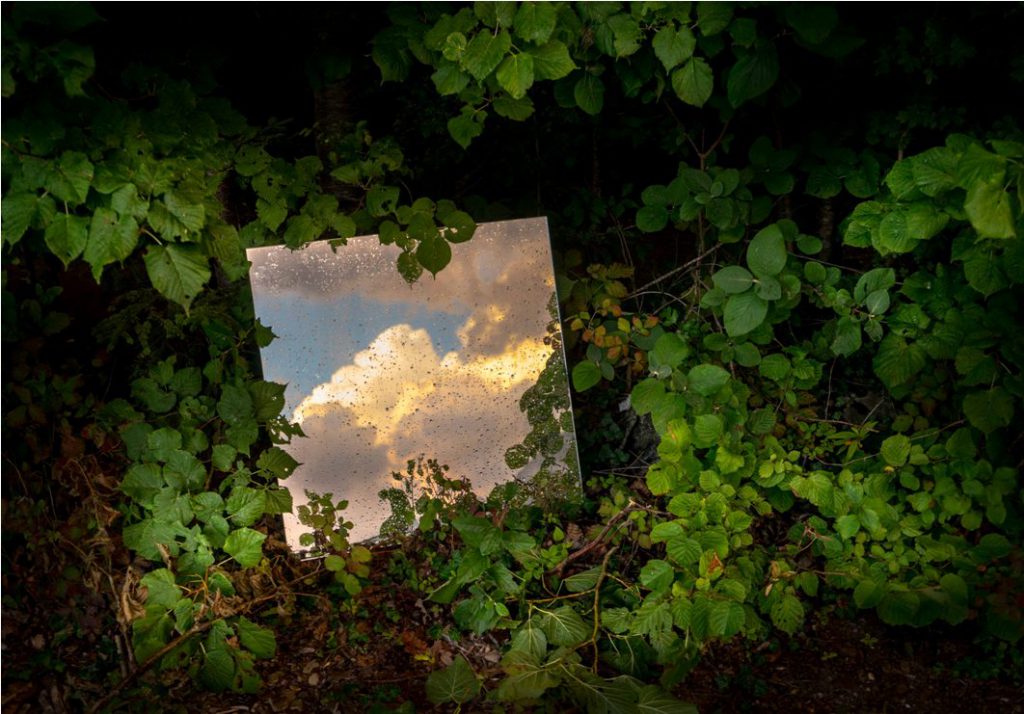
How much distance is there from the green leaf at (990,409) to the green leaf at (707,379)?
31.6 inches

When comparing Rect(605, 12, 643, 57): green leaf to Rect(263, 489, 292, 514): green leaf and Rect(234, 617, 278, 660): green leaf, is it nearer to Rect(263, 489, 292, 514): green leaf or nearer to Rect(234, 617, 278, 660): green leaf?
Rect(263, 489, 292, 514): green leaf

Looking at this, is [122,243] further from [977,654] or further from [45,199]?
[977,654]

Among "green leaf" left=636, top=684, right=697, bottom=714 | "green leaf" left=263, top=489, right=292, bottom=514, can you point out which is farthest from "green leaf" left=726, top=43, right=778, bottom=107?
"green leaf" left=263, top=489, right=292, bottom=514

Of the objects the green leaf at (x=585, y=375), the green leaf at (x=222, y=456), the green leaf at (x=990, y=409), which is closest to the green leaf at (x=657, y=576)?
the green leaf at (x=585, y=375)

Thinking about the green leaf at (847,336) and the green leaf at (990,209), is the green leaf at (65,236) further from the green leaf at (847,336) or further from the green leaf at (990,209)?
the green leaf at (847,336)

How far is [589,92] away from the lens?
7.92ft

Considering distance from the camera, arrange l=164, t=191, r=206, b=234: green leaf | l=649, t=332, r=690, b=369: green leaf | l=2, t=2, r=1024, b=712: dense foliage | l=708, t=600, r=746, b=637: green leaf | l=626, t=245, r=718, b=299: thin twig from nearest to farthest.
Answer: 1. l=164, t=191, r=206, b=234: green leaf
2. l=2, t=2, r=1024, b=712: dense foliage
3. l=708, t=600, r=746, b=637: green leaf
4. l=649, t=332, r=690, b=369: green leaf
5. l=626, t=245, r=718, b=299: thin twig

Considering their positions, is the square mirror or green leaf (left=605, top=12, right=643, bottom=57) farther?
the square mirror

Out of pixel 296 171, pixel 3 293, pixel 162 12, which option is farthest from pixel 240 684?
pixel 162 12

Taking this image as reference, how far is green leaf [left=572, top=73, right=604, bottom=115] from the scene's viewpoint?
2.41 metres

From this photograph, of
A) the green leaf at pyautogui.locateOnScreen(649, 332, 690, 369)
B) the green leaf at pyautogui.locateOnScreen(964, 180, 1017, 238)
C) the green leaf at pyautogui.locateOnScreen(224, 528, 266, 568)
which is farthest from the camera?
the green leaf at pyautogui.locateOnScreen(649, 332, 690, 369)

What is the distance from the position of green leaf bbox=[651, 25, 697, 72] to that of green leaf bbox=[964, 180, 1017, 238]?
0.82 meters

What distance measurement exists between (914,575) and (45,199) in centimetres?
302

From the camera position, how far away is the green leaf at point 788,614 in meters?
2.70
